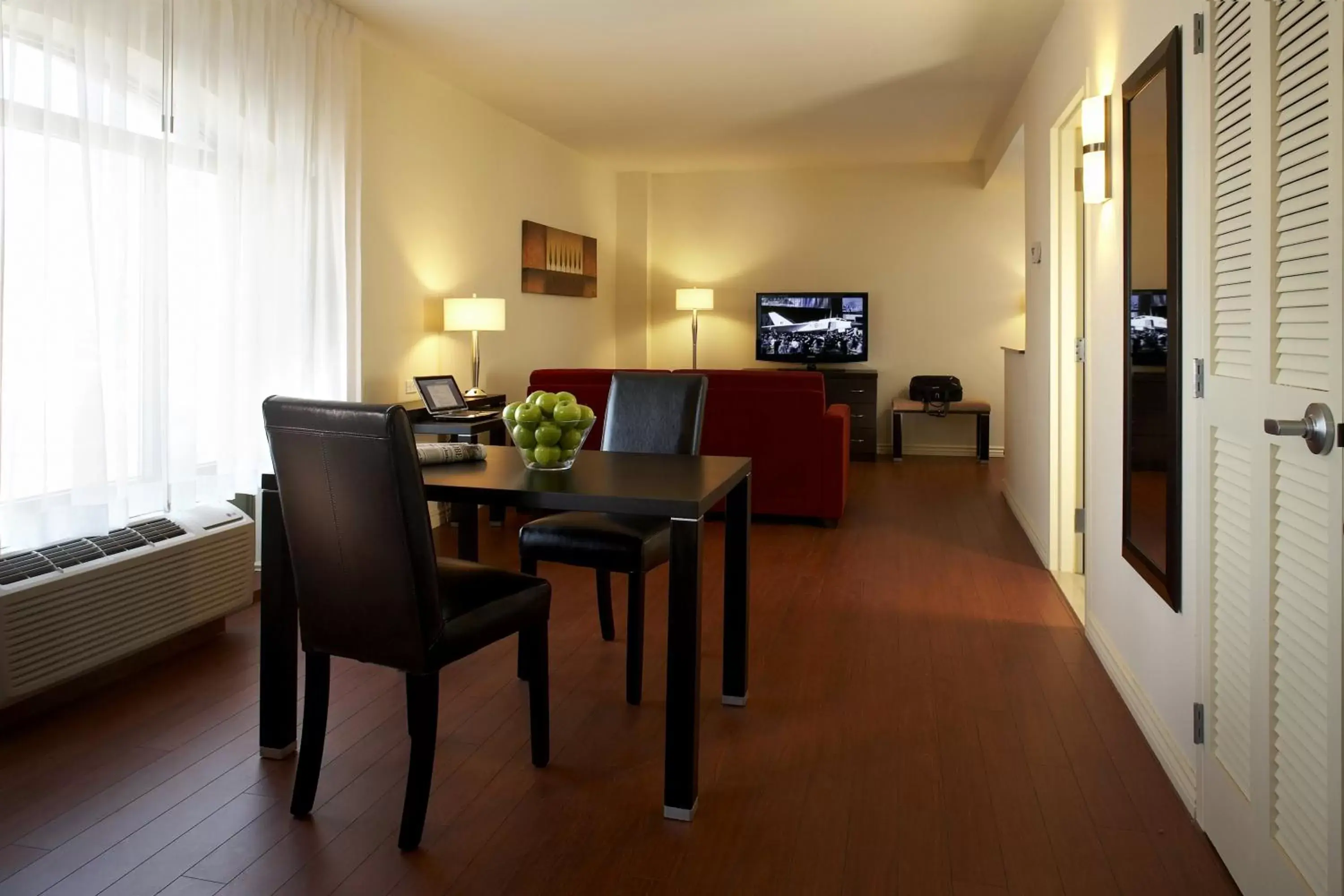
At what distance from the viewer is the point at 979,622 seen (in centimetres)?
352

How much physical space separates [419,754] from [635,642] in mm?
865

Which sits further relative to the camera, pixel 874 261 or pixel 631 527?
pixel 874 261

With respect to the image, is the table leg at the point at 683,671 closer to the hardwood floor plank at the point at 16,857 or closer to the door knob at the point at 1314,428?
the door knob at the point at 1314,428

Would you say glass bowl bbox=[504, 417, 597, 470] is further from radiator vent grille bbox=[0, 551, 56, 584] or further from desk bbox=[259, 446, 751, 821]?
radiator vent grille bbox=[0, 551, 56, 584]

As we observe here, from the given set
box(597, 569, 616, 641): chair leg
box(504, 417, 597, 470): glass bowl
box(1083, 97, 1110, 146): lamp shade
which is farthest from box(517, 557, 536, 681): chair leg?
box(1083, 97, 1110, 146): lamp shade

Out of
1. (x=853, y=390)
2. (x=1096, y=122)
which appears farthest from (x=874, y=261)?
(x=1096, y=122)

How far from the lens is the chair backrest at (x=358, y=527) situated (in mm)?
1852

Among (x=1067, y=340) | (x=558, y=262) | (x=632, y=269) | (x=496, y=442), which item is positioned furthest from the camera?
(x=632, y=269)

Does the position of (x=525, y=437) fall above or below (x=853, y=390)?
below

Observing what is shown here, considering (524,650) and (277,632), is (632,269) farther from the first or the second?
(277,632)

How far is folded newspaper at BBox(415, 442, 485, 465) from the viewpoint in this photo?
8.30ft

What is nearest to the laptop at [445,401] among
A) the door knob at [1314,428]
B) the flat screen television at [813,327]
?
the flat screen television at [813,327]

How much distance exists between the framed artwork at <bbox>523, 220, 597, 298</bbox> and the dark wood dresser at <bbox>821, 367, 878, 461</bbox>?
2183mm

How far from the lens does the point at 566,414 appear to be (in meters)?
2.41
